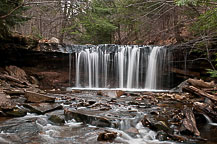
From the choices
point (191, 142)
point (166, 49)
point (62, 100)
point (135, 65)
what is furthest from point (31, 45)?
point (191, 142)

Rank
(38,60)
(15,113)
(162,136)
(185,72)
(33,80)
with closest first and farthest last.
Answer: (162,136) → (15,113) → (33,80) → (185,72) → (38,60)

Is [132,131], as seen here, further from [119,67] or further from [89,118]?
[119,67]

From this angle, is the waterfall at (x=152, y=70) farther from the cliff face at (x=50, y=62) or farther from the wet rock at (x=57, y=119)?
the wet rock at (x=57, y=119)

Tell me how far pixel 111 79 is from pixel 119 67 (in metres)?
1.19

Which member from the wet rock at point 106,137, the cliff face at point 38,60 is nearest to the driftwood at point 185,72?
the cliff face at point 38,60

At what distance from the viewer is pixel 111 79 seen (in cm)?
1455

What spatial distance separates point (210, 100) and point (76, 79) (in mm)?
10112

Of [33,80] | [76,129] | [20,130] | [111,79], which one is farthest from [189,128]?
[33,80]

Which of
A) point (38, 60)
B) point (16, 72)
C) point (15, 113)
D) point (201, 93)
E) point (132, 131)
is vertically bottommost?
point (132, 131)

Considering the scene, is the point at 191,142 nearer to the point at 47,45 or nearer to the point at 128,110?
the point at 128,110

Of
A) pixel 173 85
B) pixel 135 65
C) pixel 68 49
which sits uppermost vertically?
pixel 68 49

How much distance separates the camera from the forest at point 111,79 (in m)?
4.27

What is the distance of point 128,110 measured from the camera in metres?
6.04

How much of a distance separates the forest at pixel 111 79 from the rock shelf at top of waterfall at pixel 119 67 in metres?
0.08
